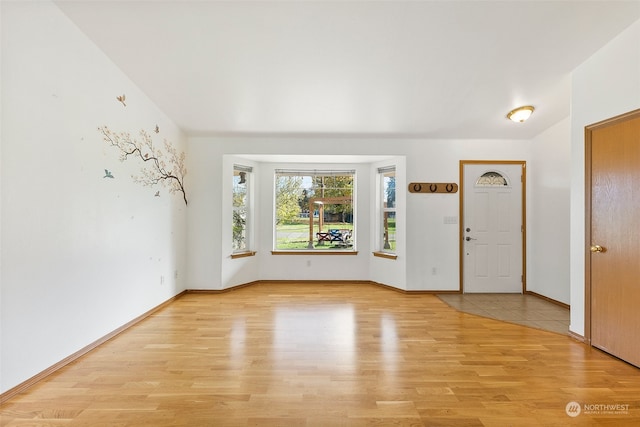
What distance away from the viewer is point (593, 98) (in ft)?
9.48

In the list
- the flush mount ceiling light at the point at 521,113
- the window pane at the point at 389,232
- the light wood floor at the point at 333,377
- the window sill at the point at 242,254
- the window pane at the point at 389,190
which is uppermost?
the flush mount ceiling light at the point at 521,113

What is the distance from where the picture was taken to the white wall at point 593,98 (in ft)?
8.34

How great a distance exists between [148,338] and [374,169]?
13.4 feet

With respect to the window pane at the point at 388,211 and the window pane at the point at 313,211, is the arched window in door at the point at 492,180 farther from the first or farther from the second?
the window pane at the point at 313,211

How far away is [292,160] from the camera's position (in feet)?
17.2

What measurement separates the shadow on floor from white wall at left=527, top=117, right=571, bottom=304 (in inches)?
11.8

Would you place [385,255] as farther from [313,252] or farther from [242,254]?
[242,254]

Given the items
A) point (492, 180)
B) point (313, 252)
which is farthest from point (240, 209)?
point (492, 180)

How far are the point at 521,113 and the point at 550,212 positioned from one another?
1559 millimetres

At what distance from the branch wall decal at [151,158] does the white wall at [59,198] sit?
98mm

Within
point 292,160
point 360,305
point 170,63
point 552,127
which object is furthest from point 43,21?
point 552,127

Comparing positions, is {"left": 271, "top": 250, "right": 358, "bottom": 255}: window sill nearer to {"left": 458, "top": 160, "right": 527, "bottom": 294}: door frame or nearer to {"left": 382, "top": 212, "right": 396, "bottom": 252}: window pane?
{"left": 382, "top": 212, "right": 396, "bottom": 252}: window pane

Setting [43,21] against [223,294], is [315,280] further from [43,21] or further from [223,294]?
[43,21]

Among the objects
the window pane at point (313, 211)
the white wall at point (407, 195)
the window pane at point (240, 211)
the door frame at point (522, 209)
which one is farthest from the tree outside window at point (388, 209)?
the window pane at point (240, 211)
